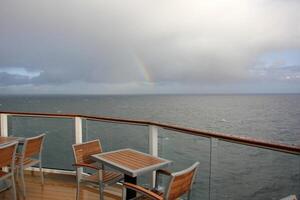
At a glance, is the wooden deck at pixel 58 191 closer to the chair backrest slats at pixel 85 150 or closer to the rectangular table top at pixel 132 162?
the chair backrest slats at pixel 85 150

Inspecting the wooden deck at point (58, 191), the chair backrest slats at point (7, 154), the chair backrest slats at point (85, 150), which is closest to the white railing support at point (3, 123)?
the wooden deck at point (58, 191)

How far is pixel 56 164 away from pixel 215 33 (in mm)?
22808

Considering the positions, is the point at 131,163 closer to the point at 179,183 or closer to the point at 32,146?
the point at 179,183

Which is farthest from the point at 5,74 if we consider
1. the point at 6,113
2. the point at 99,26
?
the point at 6,113

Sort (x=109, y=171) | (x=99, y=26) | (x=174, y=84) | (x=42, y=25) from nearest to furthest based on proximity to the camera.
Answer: (x=109, y=171) → (x=42, y=25) → (x=99, y=26) → (x=174, y=84)

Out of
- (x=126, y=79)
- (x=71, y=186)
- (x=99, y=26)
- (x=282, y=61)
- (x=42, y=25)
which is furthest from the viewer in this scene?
(x=282, y=61)

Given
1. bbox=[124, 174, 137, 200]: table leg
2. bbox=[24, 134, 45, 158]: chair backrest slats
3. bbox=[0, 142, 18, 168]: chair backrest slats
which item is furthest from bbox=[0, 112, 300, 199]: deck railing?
A: bbox=[0, 142, 18, 168]: chair backrest slats

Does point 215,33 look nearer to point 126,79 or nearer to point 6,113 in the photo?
point 126,79

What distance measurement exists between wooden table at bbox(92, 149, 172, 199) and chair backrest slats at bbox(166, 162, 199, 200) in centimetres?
44

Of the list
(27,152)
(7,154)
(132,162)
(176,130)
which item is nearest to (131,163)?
(132,162)

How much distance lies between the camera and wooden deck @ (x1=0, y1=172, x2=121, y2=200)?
336 centimetres

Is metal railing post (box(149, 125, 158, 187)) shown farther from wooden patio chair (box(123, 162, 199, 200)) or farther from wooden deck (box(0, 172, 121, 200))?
wooden patio chair (box(123, 162, 199, 200))

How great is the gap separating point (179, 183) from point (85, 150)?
1.55 metres

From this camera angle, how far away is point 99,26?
12883 millimetres
